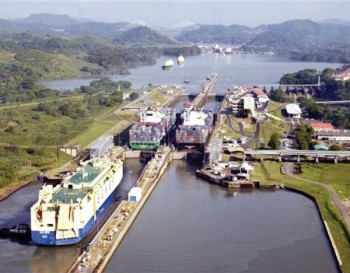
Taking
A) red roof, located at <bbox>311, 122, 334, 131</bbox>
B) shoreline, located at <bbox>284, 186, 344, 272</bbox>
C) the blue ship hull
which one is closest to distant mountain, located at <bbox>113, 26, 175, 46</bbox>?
red roof, located at <bbox>311, 122, 334, 131</bbox>

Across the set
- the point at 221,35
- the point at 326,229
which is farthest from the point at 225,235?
the point at 221,35

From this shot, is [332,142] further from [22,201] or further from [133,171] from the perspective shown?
[22,201]

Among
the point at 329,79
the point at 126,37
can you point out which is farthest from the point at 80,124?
the point at 126,37

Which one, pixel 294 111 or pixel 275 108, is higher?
pixel 294 111

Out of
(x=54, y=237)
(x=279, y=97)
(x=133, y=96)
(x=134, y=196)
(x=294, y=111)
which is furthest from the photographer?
(x=133, y=96)

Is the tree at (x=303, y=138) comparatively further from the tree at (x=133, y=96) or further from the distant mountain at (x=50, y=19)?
the distant mountain at (x=50, y=19)

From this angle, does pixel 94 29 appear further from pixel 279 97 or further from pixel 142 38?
pixel 279 97
